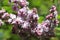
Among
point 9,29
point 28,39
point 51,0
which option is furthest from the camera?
point 51,0

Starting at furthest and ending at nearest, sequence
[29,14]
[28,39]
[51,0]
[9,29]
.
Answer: [51,0] → [9,29] → [28,39] → [29,14]

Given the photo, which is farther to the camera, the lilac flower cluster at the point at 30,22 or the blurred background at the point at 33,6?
the blurred background at the point at 33,6

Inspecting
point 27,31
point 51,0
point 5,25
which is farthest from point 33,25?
point 51,0

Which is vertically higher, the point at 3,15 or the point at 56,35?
the point at 3,15

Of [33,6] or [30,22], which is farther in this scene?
[33,6]

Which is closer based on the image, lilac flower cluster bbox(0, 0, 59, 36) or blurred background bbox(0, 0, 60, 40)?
lilac flower cluster bbox(0, 0, 59, 36)

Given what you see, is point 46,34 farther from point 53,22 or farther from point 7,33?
point 7,33

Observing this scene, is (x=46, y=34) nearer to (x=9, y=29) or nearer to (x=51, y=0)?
(x=9, y=29)

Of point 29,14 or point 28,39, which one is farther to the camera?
point 28,39

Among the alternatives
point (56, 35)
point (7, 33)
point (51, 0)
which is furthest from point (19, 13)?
point (51, 0)
